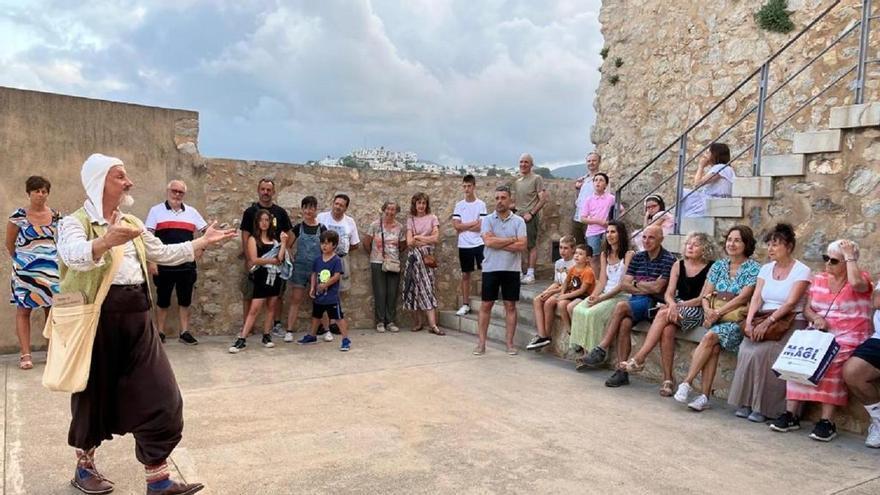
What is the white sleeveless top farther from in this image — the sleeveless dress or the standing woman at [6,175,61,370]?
the standing woman at [6,175,61,370]

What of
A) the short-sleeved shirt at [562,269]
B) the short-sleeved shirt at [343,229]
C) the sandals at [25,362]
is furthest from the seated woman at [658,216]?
the sandals at [25,362]

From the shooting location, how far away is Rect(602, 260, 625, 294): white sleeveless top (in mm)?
5668

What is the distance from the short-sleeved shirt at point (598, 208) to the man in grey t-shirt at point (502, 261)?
1.29 meters

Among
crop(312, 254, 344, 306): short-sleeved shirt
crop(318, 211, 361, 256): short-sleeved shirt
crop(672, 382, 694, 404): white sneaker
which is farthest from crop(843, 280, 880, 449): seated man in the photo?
crop(318, 211, 361, 256): short-sleeved shirt

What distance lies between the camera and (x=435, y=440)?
3707 mm

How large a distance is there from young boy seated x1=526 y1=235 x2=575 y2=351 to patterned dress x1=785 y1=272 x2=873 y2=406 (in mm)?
2365

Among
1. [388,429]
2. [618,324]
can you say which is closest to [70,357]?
[388,429]

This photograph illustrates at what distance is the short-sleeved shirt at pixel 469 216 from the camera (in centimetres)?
766

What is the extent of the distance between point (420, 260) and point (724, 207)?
136 inches

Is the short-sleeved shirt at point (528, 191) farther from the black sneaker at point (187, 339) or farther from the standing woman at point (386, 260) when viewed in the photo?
the black sneaker at point (187, 339)

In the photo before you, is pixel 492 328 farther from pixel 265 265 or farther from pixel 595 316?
pixel 265 265

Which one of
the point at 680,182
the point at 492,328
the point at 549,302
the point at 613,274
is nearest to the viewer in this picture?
the point at 613,274

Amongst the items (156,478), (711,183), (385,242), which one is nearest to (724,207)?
(711,183)

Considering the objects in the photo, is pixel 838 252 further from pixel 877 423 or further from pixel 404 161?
pixel 404 161
